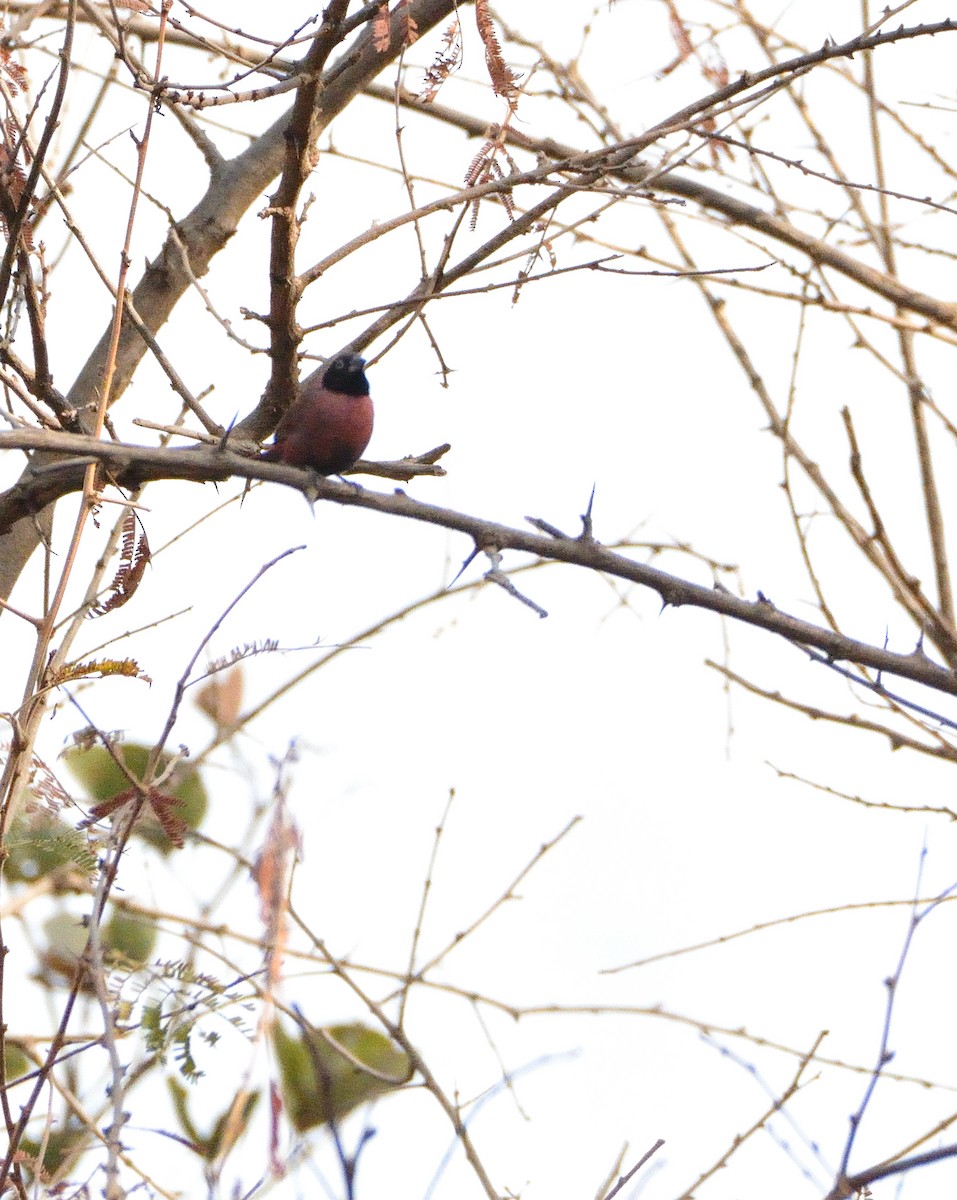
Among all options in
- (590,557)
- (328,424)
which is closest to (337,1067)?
(328,424)

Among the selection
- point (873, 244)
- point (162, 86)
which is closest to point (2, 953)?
point (162, 86)

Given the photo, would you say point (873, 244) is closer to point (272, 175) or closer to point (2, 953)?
point (272, 175)

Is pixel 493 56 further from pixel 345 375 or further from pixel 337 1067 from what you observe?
pixel 337 1067

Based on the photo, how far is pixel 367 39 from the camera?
4.27 metres

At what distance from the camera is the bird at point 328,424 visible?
15.0ft

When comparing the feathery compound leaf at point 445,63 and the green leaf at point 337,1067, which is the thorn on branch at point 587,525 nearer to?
the feathery compound leaf at point 445,63

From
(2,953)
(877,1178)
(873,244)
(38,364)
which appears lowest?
(877,1178)

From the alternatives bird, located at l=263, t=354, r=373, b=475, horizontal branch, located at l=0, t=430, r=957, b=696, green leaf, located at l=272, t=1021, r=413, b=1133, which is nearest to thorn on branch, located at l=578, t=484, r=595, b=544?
horizontal branch, located at l=0, t=430, r=957, b=696

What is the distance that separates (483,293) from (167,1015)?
190cm

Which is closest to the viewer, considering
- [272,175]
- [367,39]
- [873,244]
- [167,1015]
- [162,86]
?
[167,1015]

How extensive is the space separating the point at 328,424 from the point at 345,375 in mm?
177

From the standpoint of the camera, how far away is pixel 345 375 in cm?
484

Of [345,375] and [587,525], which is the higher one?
[345,375]

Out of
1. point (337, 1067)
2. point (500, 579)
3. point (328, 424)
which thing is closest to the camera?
point (500, 579)
